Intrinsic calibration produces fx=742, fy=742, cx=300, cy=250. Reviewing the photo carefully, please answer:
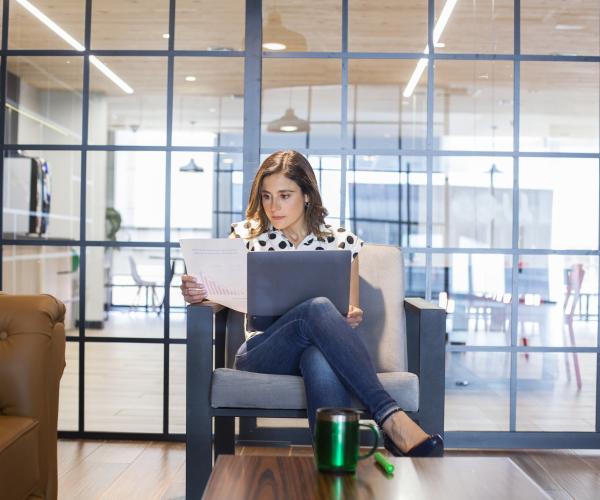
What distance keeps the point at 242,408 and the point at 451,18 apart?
77.6 inches

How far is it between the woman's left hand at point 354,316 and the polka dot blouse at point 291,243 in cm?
29

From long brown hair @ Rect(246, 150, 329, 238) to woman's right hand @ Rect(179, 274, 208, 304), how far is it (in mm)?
443

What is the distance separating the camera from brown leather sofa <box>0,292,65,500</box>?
5.57 ft

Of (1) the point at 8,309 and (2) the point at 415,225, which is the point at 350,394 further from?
(2) the point at 415,225

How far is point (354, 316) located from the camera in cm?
239

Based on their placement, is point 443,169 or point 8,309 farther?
point 443,169

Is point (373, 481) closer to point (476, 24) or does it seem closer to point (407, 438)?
point (407, 438)

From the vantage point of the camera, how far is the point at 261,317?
2.35m

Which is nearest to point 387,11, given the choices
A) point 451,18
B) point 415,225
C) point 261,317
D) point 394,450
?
point 451,18

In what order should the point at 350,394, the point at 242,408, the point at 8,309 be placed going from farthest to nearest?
the point at 242,408 < the point at 350,394 < the point at 8,309

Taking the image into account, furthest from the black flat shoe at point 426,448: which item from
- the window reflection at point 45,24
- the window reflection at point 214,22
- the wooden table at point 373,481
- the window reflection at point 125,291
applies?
the window reflection at point 45,24

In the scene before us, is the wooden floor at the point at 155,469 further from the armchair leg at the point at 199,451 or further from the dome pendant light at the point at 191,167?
the dome pendant light at the point at 191,167

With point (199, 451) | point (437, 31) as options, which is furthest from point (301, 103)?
point (199, 451)

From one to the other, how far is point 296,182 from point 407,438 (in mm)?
1107
